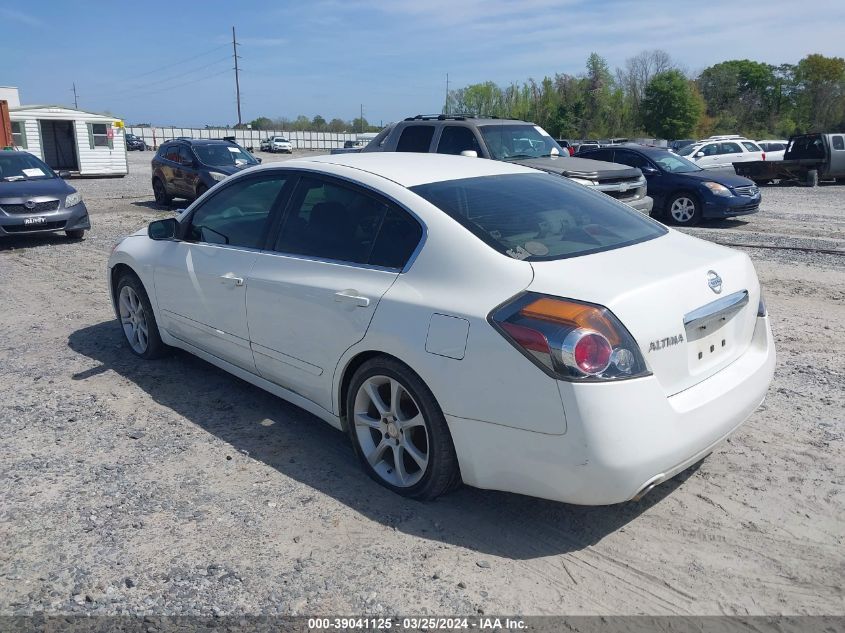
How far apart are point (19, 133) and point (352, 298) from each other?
32.3m

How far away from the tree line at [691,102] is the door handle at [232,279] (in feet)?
199

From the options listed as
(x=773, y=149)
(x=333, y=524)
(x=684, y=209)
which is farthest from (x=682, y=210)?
(x=773, y=149)

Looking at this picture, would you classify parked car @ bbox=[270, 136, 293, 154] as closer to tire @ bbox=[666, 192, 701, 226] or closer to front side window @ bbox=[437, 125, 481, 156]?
tire @ bbox=[666, 192, 701, 226]

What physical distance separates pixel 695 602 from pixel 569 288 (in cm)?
134

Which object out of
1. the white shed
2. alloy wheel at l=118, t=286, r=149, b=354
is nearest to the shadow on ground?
alloy wheel at l=118, t=286, r=149, b=354

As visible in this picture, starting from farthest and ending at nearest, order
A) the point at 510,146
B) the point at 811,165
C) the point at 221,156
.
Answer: the point at 811,165 → the point at 221,156 → the point at 510,146

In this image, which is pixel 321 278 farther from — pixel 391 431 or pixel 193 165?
pixel 193 165

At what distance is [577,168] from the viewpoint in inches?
434

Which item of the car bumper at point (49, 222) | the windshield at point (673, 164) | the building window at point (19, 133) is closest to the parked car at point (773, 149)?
the windshield at point (673, 164)

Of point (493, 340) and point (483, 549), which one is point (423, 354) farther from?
point (483, 549)

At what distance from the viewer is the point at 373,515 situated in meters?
3.39

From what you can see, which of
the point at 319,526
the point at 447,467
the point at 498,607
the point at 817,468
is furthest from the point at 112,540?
the point at 817,468

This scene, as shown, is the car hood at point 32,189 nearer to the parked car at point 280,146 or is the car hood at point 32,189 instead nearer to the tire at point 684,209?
the tire at point 684,209

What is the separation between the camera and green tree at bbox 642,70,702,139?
190ft
